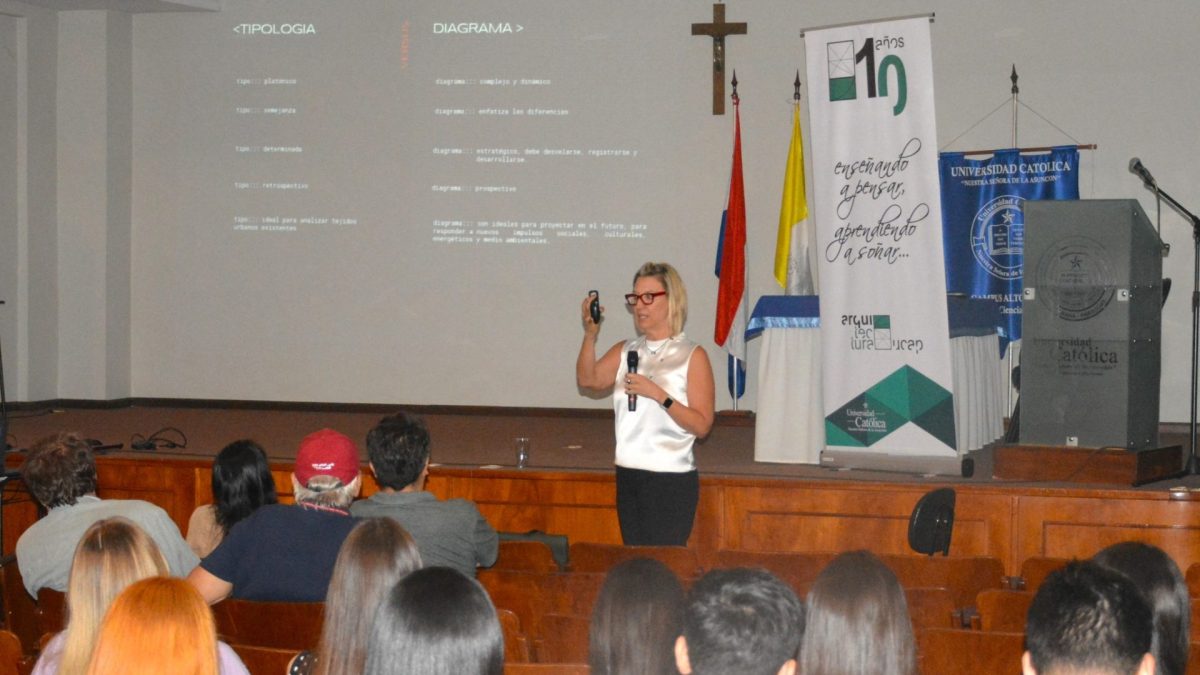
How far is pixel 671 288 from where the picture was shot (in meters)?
4.37

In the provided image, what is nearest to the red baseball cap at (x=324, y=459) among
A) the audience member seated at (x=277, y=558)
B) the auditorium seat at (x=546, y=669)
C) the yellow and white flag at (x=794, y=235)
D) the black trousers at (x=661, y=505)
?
the audience member seated at (x=277, y=558)

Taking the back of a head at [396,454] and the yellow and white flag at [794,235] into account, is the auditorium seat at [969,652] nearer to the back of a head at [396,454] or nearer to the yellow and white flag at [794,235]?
the back of a head at [396,454]

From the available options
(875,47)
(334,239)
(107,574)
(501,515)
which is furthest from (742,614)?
(334,239)

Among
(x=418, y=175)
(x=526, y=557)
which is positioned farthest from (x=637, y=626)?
(x=418, y=175)

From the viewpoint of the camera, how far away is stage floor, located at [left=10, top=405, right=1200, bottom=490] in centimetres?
637

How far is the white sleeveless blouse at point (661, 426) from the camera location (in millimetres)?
4406

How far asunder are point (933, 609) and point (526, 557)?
1383mm

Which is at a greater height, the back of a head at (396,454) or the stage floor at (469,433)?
the back of a head at (396,454)

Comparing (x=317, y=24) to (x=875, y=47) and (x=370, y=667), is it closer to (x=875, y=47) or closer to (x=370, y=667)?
(x=875, y=47)

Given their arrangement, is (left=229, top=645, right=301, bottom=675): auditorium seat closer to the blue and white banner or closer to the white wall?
the blue and white banner

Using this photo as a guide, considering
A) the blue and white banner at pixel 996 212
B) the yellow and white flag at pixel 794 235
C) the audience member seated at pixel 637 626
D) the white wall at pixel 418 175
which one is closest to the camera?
the audience member seated at pixel 637 626

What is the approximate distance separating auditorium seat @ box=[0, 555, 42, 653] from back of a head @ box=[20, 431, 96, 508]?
32 centimetres

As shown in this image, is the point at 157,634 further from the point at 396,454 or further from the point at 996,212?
the point at 996,212

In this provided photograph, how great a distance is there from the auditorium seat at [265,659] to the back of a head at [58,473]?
1.23 metres
